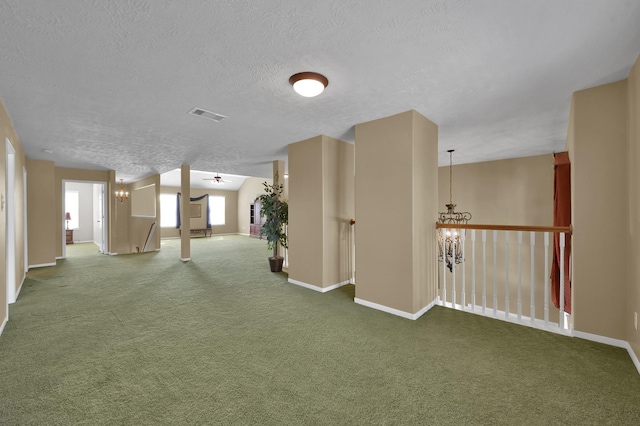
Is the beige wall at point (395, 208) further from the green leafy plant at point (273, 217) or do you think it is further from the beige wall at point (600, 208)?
the green leafy plant at point (273, 217)

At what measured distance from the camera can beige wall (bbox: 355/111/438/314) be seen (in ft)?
10.1

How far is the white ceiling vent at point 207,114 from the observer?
3.03m

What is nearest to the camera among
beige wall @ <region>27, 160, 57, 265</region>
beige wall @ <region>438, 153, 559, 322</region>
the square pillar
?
beige wall @ <region>438, 153, 559, 322</region>

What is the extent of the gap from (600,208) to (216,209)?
13.4m

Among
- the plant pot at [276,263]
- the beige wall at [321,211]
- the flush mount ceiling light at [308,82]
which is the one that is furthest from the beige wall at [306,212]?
the flush mount ceiling light at [308,82]

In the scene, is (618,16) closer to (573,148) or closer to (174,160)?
(573,148)

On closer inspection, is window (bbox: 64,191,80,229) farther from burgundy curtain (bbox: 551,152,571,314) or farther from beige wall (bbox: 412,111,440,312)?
burgundy curtain (bbox: 551,152,571,314)

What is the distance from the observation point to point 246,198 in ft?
44.2

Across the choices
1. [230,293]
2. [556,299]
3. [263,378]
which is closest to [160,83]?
[263,378]

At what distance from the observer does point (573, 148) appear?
260 cm

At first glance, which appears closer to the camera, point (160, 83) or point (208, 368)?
point (208, 368)

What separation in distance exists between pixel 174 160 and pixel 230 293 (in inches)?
138

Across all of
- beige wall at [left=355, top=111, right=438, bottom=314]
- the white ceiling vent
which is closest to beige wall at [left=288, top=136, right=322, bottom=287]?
beige wall at [left=355, top=111, right=438, bottom=314]

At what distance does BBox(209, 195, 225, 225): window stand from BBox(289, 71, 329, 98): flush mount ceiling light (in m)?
11.9
